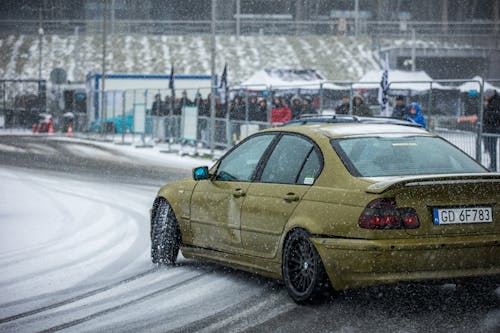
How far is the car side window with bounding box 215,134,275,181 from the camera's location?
8.71m

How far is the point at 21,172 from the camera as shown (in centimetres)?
2444

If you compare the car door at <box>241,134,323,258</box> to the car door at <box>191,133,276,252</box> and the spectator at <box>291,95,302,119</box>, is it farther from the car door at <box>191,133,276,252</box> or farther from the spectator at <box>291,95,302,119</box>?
the spectator at <box>291,95,302,119</box>

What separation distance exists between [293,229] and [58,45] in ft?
299

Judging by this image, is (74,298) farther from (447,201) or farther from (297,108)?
(297,108)

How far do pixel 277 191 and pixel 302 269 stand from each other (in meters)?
0.75

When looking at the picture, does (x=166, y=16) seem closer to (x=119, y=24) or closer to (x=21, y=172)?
(x=119, y=24)

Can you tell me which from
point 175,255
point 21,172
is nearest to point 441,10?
point 21,172

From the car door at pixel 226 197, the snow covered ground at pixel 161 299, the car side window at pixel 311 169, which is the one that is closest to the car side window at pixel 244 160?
the car door at pixel 226 197

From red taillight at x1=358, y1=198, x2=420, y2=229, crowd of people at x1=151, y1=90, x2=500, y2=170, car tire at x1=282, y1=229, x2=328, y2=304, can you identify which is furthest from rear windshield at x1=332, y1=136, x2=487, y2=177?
crowd of people at x1=151, y1=90, x2=500, y2=170

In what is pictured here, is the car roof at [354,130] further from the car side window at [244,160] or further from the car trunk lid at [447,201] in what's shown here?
the car trunk lid at [447,201]

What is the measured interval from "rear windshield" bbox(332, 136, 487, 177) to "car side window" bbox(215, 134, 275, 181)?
0.90 m

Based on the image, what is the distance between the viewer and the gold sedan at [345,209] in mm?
7039

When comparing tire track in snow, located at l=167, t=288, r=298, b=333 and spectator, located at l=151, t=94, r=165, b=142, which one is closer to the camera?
tire track in snow, located at l=167, t=288, r=298, b=333

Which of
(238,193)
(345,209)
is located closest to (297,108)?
(238,193)
